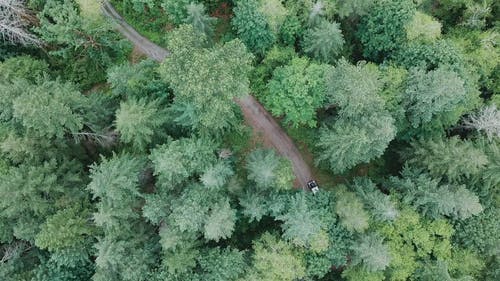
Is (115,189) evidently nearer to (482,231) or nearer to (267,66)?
(267,66)

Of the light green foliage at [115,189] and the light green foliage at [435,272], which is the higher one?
the light green foliage at [115,189]

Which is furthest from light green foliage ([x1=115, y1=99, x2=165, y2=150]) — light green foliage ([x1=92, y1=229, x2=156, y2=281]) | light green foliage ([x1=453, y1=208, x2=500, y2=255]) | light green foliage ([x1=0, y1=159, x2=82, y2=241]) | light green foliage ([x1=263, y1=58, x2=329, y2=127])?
light green foliage ([x1=453, y1=208, x2=500, y2=255])

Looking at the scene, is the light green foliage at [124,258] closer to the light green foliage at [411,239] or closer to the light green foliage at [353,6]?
the light green foliage at [411,239]

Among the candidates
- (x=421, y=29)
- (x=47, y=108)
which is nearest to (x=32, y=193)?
(x=47, y=108)

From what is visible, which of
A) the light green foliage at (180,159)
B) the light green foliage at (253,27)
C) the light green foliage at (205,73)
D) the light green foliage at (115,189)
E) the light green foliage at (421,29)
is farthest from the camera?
the light green foliage at (421,29)

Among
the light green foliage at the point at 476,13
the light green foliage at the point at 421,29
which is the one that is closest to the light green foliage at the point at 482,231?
the light green foliage at the point at 421,29

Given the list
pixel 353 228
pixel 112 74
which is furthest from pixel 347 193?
pixel 112 74
